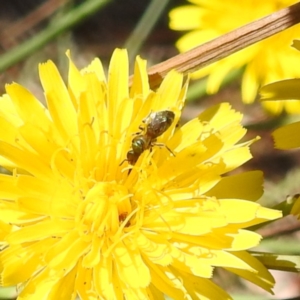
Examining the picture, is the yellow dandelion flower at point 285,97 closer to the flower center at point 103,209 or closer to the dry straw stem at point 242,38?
the dry straw stem at point 242,38

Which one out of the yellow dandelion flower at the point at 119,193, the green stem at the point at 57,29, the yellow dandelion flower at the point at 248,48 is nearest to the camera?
the yellow dandelion flower at the point at 119,193

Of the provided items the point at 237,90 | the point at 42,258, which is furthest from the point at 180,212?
the point at 237,90

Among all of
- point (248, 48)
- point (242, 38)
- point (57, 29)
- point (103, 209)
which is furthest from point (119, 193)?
point (57, 29)

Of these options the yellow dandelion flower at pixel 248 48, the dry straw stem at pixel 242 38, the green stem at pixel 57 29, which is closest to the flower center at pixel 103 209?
the dry straw stem at pixel 242 38

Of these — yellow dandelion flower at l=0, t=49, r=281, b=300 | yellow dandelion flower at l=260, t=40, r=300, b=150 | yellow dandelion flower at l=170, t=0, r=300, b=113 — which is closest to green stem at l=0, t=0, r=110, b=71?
yellow dandelion flower at l=170, t=0, r=300, b=113

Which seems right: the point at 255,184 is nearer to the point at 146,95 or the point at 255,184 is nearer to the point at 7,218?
the point at 146,95

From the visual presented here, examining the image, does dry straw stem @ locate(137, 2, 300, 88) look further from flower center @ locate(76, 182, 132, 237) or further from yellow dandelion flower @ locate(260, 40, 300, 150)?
flower center @ locate(76, 182, 132, 237)
